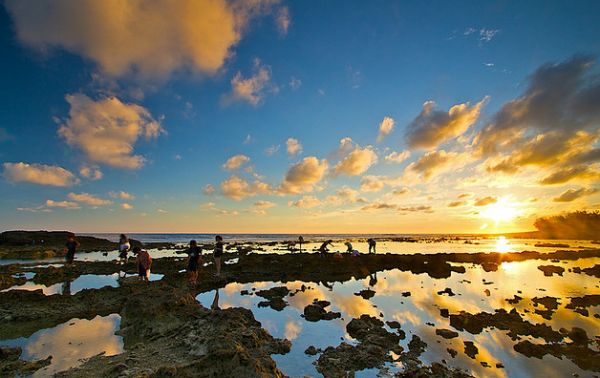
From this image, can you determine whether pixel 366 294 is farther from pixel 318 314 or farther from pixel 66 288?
pixel 66 288

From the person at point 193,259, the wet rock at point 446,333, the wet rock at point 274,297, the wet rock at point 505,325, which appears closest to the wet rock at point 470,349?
the wet rock at point 446,333

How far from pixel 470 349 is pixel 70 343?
13806mm

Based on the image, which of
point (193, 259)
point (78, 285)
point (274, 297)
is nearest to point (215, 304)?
point (274, 297)

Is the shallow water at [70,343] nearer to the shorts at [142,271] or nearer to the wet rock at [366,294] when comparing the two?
the shorts at [142,271]

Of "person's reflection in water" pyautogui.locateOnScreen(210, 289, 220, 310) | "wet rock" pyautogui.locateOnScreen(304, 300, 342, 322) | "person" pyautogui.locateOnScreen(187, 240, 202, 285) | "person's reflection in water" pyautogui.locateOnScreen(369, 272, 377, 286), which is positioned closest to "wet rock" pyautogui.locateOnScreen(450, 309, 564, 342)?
"wet rock" pyautogui.locateOnScreen(304, 300, 342, 322)

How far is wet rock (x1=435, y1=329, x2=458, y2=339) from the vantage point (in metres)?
12.0

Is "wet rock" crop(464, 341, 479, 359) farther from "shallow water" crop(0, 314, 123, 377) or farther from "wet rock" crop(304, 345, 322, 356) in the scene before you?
"shallow water" crop(0, 314, 123, 377)

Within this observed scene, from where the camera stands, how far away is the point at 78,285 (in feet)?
70.1

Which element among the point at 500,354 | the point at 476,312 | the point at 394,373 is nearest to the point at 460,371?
the point at 394,373

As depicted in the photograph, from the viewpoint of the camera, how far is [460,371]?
355 inches

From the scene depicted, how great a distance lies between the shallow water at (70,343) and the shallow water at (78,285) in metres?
7.33

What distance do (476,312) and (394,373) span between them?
365 inches

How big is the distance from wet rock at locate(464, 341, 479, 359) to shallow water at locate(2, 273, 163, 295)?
65.4 feet

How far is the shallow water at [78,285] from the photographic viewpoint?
19517 mm
